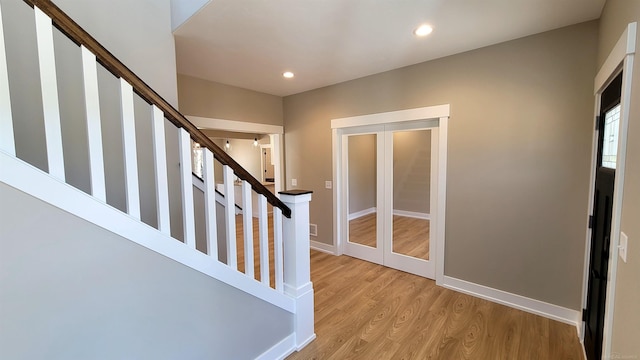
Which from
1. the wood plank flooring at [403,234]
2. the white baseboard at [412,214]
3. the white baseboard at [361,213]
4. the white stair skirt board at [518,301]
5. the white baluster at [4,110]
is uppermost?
the white baluster at [4,110]

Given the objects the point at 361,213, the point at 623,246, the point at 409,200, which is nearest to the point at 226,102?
the point at 361,213

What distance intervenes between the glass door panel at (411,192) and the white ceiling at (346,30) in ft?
3.05

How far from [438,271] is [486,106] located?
1.84 m

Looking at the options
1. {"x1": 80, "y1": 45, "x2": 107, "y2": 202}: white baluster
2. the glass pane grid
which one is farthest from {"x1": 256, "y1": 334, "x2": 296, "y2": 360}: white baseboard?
the glass pane grid

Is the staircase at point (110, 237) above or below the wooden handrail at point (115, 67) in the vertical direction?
below

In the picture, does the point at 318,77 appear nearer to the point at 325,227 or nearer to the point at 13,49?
the point at 325,227

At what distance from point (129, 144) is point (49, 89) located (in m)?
0.32

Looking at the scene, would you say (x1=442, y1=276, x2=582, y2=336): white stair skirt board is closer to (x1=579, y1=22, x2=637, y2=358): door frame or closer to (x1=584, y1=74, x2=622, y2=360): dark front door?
(x1=584, y1=74, x2=622, y2=360): dark front door

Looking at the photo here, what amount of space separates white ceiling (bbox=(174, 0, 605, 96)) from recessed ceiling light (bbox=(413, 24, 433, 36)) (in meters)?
0.05

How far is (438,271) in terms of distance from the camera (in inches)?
121

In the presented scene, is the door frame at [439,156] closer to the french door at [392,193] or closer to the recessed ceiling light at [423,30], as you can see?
the french door at [392,193]

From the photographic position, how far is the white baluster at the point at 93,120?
3.65 ft

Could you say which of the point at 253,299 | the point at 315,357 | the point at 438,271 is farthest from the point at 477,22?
the point at 315,357

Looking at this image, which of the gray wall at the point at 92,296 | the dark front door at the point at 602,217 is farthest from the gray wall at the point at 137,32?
the dark front door at the point at 602,217
